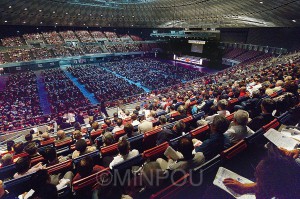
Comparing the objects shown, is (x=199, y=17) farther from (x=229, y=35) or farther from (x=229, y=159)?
(x=229, y=159)

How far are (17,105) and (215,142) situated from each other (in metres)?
22.0

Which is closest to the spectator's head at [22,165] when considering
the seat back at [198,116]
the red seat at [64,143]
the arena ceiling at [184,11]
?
the red seat at [64,143]

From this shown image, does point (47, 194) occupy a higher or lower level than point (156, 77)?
higher

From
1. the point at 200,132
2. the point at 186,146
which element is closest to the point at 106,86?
the point at 200,132

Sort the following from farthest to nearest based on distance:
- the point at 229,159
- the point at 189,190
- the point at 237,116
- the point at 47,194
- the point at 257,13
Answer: the point at 257,13 < the point at 237,116 < the point at 229,159 < the point at 189,190 < the point at 47,194

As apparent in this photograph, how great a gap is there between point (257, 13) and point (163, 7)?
79.2ft

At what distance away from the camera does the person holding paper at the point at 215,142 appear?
3.61m

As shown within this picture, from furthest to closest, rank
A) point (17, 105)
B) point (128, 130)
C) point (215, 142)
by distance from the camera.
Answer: point (17, 105), point (128, 130), point (215, 142)

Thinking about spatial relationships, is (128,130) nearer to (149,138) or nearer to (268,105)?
(149,138)

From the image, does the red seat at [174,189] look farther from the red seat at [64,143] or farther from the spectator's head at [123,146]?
the red seat at [64,143]

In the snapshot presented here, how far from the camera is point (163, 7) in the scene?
46781 mm

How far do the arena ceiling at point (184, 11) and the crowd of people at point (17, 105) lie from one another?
798 inches

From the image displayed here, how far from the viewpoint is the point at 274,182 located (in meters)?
2.74

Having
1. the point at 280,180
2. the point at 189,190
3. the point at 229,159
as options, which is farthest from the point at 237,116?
the point at 189,190
